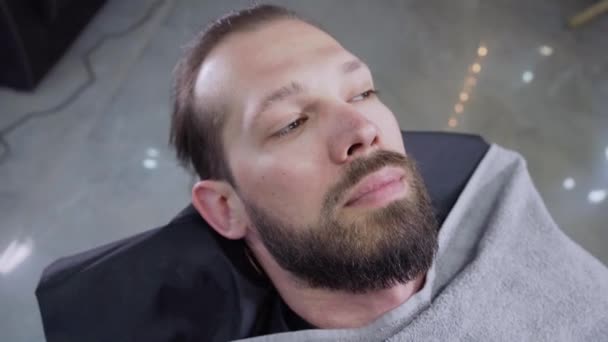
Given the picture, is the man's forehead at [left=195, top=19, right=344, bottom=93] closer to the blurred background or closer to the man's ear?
the man's ear

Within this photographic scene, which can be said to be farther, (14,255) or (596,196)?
(596,196)

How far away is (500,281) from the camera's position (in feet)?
2.54

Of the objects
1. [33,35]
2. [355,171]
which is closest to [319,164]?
[355,171]

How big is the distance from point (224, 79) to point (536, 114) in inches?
44.2

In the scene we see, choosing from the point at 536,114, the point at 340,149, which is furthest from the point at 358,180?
the point at 536,114

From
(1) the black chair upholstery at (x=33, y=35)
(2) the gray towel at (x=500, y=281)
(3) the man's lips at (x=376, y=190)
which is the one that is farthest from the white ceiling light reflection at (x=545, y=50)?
Result: (1) the black chair upholstery at (x=33, y=35)

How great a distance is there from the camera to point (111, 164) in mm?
1417

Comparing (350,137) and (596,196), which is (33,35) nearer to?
(350,137)

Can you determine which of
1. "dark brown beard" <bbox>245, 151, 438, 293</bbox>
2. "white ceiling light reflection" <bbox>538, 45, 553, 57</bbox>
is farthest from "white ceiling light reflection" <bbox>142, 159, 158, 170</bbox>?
"white ceiling light reflection" <bbox>538, 45, 553, 57</bbox>

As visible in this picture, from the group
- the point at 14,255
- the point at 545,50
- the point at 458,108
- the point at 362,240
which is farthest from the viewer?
the point at 545,50

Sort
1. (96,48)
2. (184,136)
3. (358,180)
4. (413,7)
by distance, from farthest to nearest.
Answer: (413,7), (96,48), (184,136), (358,180)

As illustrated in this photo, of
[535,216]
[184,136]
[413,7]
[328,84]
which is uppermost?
[328,84]

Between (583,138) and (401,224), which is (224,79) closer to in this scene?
(401,224)

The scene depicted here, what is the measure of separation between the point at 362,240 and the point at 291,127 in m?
0.17
